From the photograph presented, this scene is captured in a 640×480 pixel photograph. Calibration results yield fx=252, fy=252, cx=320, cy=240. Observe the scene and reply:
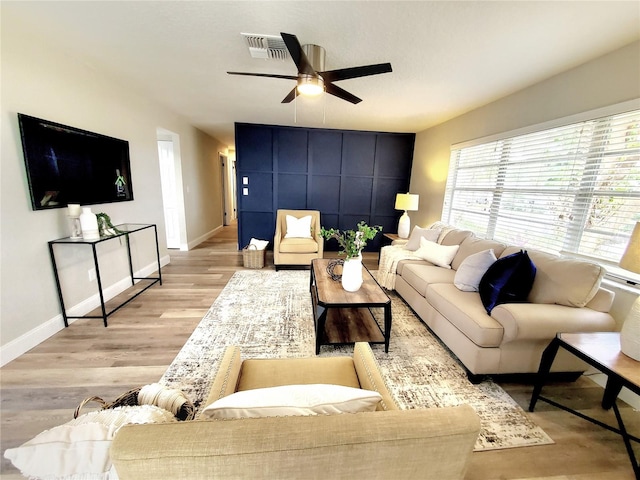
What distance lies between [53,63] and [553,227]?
4661 mm

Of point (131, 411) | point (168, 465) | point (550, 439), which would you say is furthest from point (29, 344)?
point (550, 439)

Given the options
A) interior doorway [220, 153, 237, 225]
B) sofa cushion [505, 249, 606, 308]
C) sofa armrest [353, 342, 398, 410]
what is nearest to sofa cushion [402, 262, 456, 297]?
sofa cushion [505, 249, 606, 308]

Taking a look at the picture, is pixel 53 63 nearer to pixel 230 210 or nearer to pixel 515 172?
pixel 515 172

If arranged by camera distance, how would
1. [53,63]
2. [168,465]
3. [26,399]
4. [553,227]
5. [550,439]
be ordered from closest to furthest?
[168,465] → [550,439] → [26,399] → [53,63] → [553,227]

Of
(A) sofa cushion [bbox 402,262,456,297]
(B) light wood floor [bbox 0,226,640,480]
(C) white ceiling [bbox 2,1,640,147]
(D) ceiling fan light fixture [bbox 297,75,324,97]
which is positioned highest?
(C) white ceiling [bbox 2,1,640,147]

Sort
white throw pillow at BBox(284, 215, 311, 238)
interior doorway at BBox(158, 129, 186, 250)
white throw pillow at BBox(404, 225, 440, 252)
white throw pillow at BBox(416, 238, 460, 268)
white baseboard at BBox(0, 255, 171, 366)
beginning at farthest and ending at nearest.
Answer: interior doorway at BBox(158, 129, 186, 250), white throw pillow at BBox(284, 215, 311, 238), white throw pillow at BBox(404, 225, 440, 252), white throw pillow at BBox(416, 238, 460, 268), white baseboard at BBox(0, 255, 171, 366)

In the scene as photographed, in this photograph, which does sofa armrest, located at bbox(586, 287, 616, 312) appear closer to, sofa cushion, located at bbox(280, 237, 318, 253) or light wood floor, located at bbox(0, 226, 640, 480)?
light wood floor, located at bbox(0, 226, 640, 480)

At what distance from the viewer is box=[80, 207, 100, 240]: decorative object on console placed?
2232 millimetres

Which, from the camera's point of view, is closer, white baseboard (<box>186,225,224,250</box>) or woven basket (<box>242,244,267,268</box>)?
woven basket (<box>242,244,267,268</box>)

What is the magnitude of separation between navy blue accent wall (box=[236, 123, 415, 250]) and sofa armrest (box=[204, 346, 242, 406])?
160 inches

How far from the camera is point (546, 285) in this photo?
6.27ft

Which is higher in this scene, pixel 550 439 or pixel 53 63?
A: pixel 53 63

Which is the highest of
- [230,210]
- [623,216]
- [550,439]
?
[623,216]

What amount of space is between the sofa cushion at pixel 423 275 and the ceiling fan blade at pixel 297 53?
81.6 inches
